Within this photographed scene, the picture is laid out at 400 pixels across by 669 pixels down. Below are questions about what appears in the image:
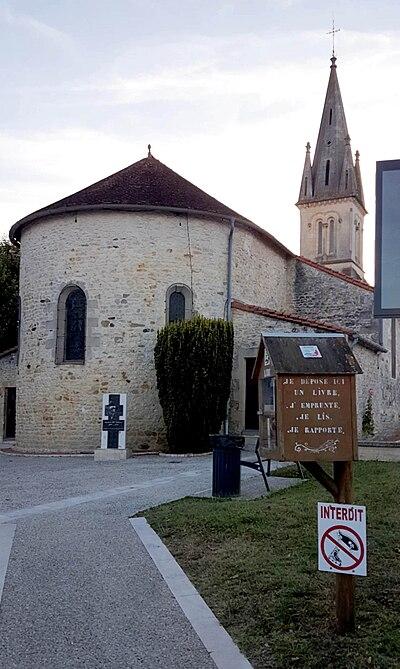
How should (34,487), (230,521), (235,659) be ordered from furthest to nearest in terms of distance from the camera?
(34,487) → (230,521) → (235,659)

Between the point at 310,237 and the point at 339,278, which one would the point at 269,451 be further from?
the point at 310,237

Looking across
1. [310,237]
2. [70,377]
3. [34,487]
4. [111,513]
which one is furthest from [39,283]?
[310,237]

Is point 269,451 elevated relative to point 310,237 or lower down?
lower down

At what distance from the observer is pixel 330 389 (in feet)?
16.2

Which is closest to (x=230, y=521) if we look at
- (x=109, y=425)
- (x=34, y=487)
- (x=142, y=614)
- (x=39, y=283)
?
(x=142, y=614)

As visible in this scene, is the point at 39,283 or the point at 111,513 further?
the point at 39,283

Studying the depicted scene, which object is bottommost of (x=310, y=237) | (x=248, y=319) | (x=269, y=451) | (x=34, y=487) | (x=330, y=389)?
(x=34, y=487)

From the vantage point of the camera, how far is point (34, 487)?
12500 millimetres

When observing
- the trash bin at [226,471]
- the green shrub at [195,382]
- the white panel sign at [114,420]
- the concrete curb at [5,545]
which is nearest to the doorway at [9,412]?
the white panel sign at [114,420]

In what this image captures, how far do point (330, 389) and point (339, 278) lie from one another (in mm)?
21279

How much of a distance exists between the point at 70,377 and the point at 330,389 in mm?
15746

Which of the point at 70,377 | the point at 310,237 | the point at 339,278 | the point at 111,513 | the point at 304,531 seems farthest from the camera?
the point at 310,237

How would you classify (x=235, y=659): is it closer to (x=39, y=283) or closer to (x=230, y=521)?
(x=230, y=521)

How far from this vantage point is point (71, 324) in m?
20.6
